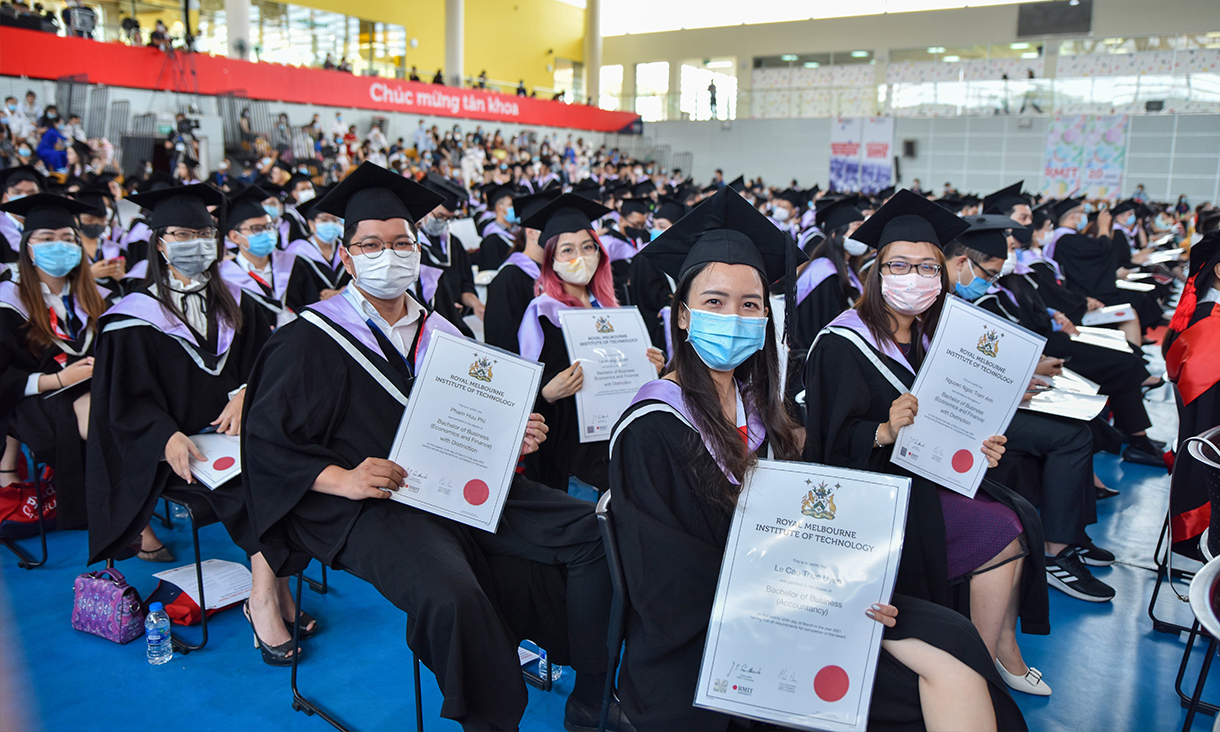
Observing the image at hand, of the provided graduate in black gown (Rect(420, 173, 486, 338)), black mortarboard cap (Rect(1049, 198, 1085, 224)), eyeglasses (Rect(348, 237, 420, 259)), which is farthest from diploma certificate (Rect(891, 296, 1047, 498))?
black mortarboard cap (Rect(1049, 198, 1085, 224))

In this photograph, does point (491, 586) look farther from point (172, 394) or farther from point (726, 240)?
point (172, 394)

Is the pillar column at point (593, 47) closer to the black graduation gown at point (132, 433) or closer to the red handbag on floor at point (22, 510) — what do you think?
the red handbag on floor at point (22, 510)

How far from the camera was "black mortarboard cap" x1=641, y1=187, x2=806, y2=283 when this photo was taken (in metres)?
2.29

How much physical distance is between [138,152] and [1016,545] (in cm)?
1836

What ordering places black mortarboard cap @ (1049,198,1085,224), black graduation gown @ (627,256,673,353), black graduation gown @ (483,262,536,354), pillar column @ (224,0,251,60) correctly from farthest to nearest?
pillar column @ (224,0,251,60)
black mortarboard cap @ (1049,198,1085,224)
black graduation gown @ (627,256,673,353)
black graduation gown @ (483,262,536,354)

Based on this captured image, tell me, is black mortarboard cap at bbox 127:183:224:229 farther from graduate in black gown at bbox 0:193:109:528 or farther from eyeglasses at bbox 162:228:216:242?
graduate in black gown at bbox 0:193:109:528

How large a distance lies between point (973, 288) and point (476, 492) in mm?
3069

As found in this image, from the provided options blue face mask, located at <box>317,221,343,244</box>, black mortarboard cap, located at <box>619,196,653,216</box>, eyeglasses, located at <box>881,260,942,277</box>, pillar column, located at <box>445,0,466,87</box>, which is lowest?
eyeglasses, located at <box>881,260,942,277</box>

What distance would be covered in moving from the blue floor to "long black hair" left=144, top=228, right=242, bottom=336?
1330mm

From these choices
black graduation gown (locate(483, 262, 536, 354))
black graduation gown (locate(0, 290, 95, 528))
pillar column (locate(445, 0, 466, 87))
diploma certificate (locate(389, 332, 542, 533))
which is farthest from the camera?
pillar column (locate(445, 0, 466, 87))

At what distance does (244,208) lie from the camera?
537cm

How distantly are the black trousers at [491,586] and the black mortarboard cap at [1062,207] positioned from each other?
8.43 meters

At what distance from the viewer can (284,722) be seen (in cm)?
282

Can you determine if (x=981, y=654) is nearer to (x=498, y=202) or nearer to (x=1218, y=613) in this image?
(x=1218, y=613)
